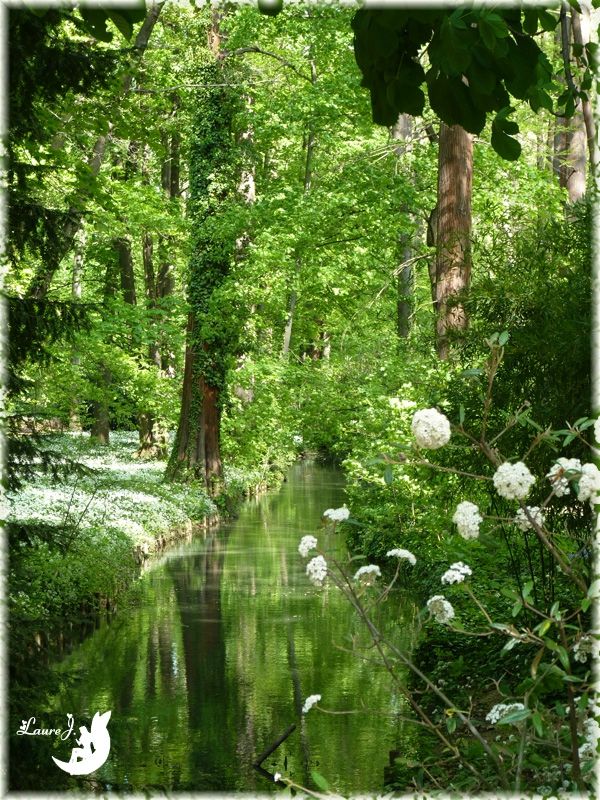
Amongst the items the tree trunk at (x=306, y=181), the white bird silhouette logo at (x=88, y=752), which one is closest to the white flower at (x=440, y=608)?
the white bird silhouette logo at (x=88, y=752)

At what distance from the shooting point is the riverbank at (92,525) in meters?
7.58

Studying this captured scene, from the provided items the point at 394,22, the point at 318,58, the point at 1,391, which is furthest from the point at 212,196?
the point at 394,22

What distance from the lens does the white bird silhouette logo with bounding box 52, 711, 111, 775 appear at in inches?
255

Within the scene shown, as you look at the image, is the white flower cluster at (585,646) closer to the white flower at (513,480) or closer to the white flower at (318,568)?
the white flower at (513,480)

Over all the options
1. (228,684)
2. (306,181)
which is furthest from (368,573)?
(306,181)

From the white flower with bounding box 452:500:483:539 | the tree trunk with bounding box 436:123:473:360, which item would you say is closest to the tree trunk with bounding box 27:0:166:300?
the tree trunk with bounding box 436:123:473:360

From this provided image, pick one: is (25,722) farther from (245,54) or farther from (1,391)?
(245,54)

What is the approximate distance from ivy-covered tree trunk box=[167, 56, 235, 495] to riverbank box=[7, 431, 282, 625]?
931 mm

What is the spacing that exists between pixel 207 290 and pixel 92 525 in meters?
8.69

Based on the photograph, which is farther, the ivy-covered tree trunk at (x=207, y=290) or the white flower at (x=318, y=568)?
the ivy-covered tree trunk at (x=207, y=290)

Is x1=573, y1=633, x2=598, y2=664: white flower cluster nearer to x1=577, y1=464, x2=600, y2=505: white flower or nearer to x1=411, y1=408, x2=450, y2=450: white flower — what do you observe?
x1=577, y1=464, x2=600, y2=505: white flower

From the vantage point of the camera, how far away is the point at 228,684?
10.2 metres

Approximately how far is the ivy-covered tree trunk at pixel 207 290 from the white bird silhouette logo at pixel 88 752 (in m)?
15.0

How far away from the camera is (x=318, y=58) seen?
68.0 feet
